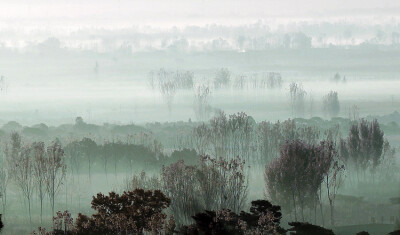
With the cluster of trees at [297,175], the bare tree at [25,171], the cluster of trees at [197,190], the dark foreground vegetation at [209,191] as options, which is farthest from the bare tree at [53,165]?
the cluster of trees at [297,175]

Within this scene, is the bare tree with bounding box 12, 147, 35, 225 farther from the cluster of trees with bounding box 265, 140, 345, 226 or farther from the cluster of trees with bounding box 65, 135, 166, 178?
the cluster of trees with bounding box 265, 140, 345, 226

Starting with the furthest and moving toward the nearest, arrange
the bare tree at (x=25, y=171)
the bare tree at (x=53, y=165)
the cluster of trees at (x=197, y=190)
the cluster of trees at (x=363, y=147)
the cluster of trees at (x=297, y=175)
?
the cluster of trees at (x=363, y=147)
the bare tree at (x=25, y=171)
the bare tree at (x=53, y=165)
the cluster of trees at (x=297, y=175)
the cluster of trees at (x=197, y=190)

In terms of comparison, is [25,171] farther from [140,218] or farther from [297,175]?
[140,218]

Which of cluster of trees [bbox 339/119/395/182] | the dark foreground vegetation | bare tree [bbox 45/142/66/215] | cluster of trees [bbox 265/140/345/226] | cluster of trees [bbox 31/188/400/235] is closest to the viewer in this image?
cluster of trees [bbox 31/188/400/235]

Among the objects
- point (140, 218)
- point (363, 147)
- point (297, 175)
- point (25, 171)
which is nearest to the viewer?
point (140, 218)

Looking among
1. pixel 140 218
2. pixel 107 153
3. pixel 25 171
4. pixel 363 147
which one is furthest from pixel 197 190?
pixel 107 153

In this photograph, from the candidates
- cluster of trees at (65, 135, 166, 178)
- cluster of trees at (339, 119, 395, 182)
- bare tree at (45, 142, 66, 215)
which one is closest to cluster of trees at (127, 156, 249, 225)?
bare tree at (45, 142, 66, 215)

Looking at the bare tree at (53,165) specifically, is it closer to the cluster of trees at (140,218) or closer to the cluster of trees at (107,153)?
the cluster of trees at (107,153)

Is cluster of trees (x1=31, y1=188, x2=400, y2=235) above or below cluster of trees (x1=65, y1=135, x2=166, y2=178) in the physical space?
below

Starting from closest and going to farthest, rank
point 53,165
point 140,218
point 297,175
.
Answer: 1. point 140,218
2. point 297,175
3. point 53,165

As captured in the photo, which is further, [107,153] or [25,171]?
[107,153]

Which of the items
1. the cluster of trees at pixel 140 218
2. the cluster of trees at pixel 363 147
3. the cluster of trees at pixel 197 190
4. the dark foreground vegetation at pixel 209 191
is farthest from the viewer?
the cluster of trees at pixel 363 147

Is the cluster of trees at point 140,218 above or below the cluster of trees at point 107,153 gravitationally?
below

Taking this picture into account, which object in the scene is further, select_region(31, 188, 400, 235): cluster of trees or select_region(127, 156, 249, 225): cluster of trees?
select_region(127, 156, 249, 225): cluster of trees
